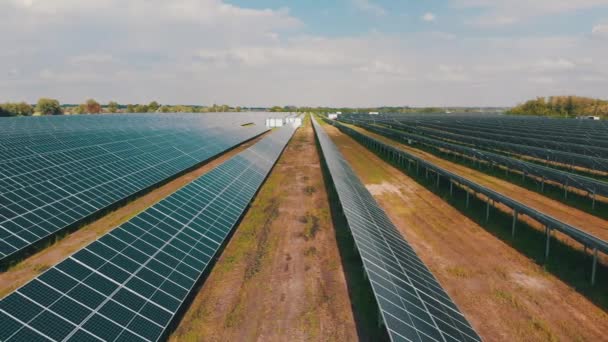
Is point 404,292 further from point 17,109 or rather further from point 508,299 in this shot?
point 17,109

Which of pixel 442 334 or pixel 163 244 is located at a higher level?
pixel 163 244

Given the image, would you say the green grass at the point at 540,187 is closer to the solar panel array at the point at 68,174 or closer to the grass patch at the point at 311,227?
the grass patch at the point at 311,227

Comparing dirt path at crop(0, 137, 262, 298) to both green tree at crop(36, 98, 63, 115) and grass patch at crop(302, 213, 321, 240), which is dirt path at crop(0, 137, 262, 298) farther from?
green tree at crop(36, 98, 63, 115)

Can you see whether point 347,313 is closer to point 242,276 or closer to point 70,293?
point 242,276

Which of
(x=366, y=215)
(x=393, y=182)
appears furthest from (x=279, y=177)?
(x=366, y=215)

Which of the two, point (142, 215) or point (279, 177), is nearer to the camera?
point (142, 215)

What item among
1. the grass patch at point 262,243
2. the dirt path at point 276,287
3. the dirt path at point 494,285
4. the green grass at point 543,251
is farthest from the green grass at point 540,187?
the grass patch at point 262,243

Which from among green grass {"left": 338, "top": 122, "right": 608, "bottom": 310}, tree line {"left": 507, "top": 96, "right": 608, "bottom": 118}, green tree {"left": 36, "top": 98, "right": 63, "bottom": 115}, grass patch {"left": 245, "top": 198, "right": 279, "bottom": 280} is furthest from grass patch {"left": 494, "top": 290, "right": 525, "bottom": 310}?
tree line {"left": 507, "top": 96, "right": 608, "bottom": 118}
